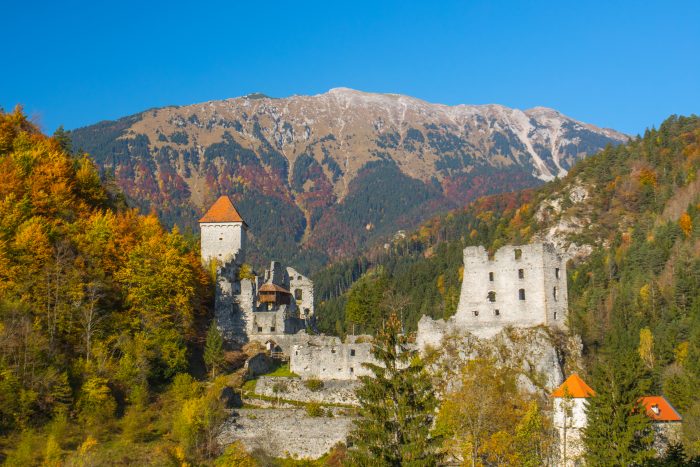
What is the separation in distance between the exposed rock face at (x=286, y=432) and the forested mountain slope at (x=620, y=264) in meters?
19.3

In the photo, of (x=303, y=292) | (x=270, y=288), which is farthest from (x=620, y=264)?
(x=270, y=288)

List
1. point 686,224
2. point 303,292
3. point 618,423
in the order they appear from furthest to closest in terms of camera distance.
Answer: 1. point 686,224
2. point 303,292
3. point 618,423

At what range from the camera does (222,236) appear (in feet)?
255

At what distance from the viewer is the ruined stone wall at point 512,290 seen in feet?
183

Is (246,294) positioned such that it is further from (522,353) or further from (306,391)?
(522,353)

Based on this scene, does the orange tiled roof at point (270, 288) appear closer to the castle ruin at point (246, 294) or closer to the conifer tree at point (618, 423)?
the castle ruin at point (246, 294)

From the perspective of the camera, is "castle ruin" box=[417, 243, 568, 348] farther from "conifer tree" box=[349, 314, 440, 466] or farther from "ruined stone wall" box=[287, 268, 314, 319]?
"ruined stone wall" box=[287, 268, 314, 319]

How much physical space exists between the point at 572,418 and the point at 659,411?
8.09 metres

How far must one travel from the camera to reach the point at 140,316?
2226 inches

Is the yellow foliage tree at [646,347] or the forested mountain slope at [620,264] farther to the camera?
the yellow foliage tree at [646,347]

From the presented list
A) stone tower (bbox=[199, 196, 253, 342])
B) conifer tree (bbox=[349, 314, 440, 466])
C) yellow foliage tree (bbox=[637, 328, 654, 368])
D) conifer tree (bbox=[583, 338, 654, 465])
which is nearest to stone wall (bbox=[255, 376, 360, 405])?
stone tower (bbox=[199, 196, 253, 342])

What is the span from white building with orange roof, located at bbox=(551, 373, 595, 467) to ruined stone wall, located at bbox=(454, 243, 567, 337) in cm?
645

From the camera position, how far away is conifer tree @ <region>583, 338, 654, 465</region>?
44.7 meters

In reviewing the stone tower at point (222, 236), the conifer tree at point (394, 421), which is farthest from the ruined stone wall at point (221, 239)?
the conifer tree at point (394, 421)
